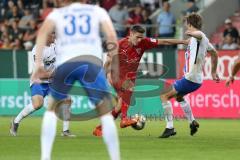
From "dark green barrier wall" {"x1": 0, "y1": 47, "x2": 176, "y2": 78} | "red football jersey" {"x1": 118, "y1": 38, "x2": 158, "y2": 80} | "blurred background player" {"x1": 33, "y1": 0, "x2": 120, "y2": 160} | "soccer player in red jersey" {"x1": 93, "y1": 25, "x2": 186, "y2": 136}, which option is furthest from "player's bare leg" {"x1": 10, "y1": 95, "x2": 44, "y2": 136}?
"dark green barrier wall" {"x1": 0, "y1": 47, "x2": 176, "y2": 78}

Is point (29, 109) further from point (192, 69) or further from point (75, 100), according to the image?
point (75, 100)

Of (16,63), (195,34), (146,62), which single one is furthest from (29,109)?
(16,63)

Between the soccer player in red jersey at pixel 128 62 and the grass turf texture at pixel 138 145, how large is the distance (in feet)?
1.61

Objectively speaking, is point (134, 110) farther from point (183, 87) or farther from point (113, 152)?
point (113, 152)

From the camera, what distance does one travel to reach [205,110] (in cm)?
2306

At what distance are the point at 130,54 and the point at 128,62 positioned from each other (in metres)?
0.24

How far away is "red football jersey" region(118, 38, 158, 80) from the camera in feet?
54.6

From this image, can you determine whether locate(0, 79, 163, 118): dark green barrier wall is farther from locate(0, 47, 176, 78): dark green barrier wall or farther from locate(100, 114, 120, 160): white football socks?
locate(100, 114, 120, 160): white football socks

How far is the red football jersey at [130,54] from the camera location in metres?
16.6

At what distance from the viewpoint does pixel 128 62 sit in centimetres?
1706

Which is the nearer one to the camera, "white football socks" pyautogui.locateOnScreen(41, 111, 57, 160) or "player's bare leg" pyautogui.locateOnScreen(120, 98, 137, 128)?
"white football socks" pyautogui.locateOnScreen(41, 111, 57, 160)

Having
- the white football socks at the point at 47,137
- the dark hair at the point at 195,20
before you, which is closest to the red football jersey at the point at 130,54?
the dark hair at the point at 195,20

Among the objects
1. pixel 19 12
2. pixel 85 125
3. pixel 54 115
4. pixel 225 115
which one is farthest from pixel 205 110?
pixel 54 115

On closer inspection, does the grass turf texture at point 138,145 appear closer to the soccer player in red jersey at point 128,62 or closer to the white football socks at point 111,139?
the soccer player in red jersey at point 128,62
